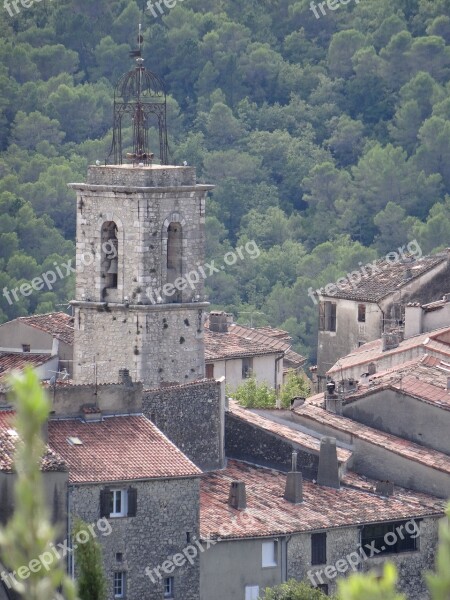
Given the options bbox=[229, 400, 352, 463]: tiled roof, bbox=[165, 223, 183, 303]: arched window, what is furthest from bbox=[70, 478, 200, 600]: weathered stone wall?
bbox=[165, 223, 183, 303]: arched window

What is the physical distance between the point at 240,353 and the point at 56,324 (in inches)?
283

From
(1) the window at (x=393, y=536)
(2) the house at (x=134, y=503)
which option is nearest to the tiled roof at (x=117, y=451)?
(2) the house at (x=134, y=503)

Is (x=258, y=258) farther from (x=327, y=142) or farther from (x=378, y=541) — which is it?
(x=378, y=541)

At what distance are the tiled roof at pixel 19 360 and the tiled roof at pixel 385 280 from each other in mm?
12020

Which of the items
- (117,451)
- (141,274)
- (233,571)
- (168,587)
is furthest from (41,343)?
(168,587)

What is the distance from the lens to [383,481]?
4078 centimetres

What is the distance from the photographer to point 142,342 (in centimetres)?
4753

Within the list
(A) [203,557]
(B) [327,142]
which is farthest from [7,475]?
(B) [327,142]

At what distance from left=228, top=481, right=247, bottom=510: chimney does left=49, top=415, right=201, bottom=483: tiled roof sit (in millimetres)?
1526

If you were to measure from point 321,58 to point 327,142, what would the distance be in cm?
1134

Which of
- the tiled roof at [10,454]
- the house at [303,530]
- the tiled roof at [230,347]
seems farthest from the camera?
the tiled roof at [230,347]

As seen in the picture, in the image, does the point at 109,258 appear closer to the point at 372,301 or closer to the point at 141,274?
the point at 141,274

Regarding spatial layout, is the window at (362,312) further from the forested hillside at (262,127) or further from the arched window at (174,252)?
the forested hillside at (262,127)

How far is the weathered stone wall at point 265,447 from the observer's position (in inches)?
1597
